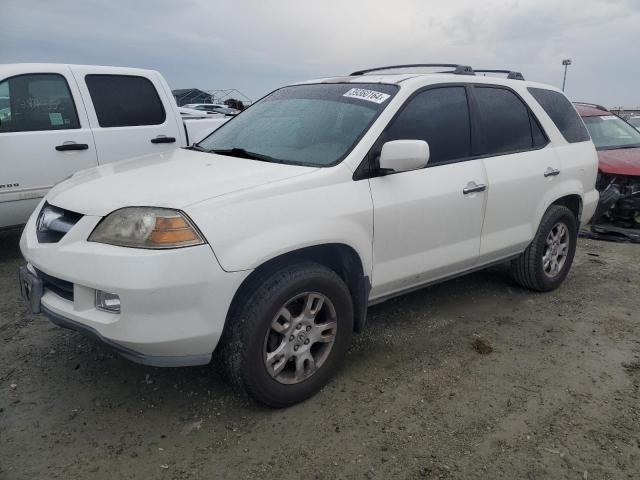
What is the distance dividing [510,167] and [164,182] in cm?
246

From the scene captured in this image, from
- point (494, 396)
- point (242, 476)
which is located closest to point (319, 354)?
point (242, 476)

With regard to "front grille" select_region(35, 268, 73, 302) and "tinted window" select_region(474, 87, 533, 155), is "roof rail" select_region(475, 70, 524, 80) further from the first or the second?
"front grille" select_region(35, 268, 73, 302)

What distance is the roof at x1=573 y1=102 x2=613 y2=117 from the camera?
327 inches

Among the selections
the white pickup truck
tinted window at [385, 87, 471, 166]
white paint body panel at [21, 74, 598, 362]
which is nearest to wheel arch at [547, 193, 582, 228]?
white paint body panel at [21, 74, 598, 362]

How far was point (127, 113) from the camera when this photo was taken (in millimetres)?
5660

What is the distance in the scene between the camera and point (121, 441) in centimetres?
259

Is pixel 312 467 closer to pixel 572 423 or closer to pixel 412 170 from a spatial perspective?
pixel 572 423

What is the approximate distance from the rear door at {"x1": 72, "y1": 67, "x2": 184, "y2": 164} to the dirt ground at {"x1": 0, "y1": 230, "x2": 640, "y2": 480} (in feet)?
7.02

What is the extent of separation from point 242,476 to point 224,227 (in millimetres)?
1104

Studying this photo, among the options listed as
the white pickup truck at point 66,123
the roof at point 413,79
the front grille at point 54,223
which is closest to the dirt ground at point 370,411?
the front grille at point 54,223

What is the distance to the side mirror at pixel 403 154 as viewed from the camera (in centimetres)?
290

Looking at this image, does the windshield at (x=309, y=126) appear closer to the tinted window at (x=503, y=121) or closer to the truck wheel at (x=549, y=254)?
the tinted window at (x=503, y=121)

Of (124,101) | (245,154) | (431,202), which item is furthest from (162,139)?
A: (431,202)

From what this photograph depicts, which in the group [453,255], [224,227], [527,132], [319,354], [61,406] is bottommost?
[61,406]
